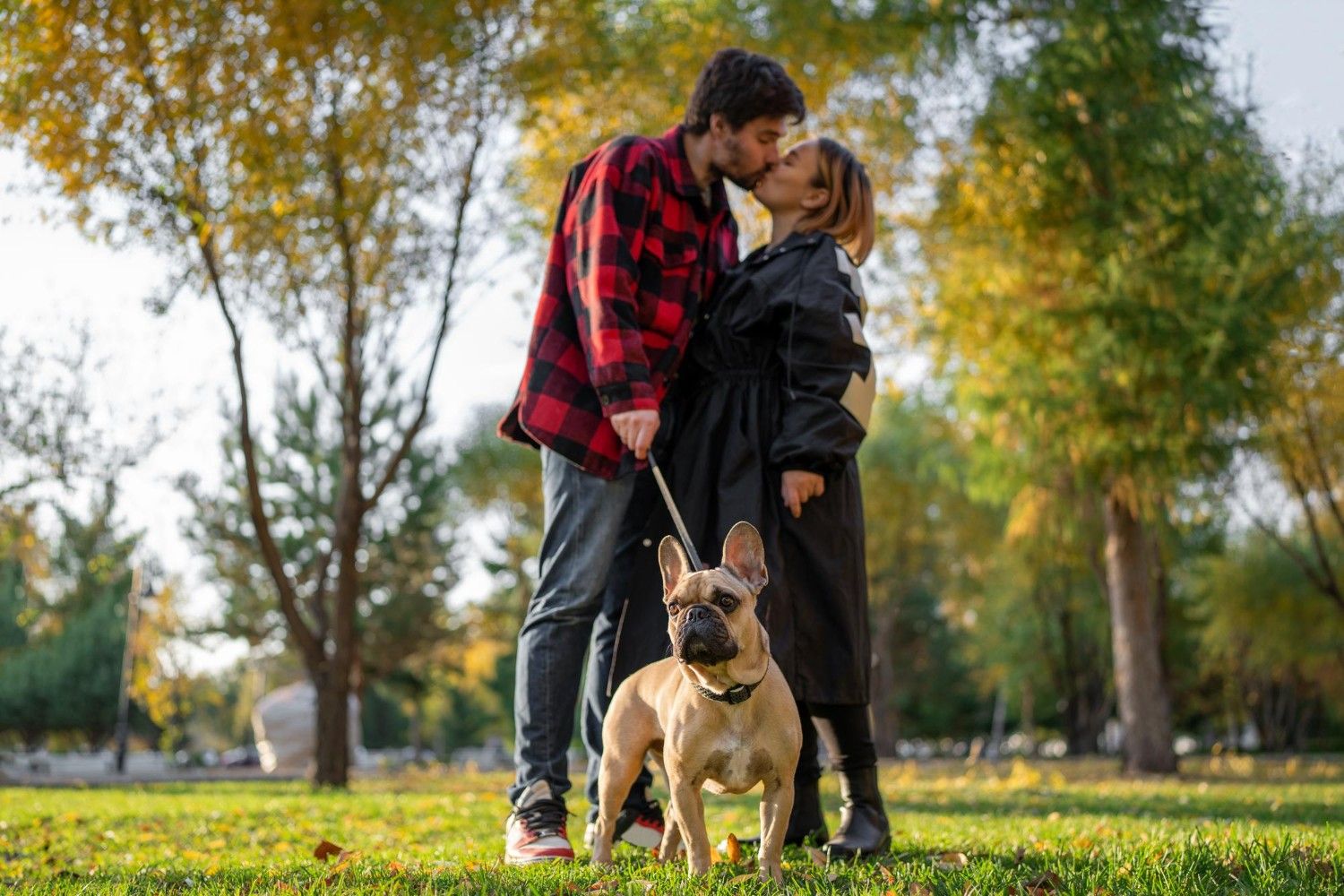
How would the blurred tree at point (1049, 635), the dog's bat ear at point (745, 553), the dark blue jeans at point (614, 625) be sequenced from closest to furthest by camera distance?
1. the dog's bat ear at point (745, 553)
2. the dark blue jeans at point (614, 625)
3. the blurred tree at point (1049, 635)

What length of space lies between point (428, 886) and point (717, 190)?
2667 mm

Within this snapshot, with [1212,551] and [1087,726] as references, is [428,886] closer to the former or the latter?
[1212,551]

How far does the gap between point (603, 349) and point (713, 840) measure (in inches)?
91.8

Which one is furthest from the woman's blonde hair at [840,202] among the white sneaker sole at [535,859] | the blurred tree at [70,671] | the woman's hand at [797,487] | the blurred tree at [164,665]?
the blurred tree at [70,671]

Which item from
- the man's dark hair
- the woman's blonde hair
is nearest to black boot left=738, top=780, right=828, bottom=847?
the woman's blonde hair

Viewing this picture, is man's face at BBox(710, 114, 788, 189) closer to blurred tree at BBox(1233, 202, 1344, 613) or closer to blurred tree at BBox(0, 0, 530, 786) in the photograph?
blurred tree at BBox(0, 0, 530, 786)

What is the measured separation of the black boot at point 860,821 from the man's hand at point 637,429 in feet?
4.34

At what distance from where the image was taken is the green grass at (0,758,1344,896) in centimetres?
310

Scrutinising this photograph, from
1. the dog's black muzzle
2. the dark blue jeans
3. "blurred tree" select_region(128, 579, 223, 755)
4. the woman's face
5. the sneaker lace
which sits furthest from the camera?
"blurred tree" select_region(128, 579, 223, 755)

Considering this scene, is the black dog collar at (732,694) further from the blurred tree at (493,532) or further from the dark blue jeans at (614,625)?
the blurred tree at (493,532)

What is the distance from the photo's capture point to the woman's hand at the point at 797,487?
3932mm

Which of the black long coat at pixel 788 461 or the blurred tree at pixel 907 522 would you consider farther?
the blurred tree at pixel 907 522

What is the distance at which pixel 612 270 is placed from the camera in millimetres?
4105

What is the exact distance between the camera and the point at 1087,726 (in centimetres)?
3509
